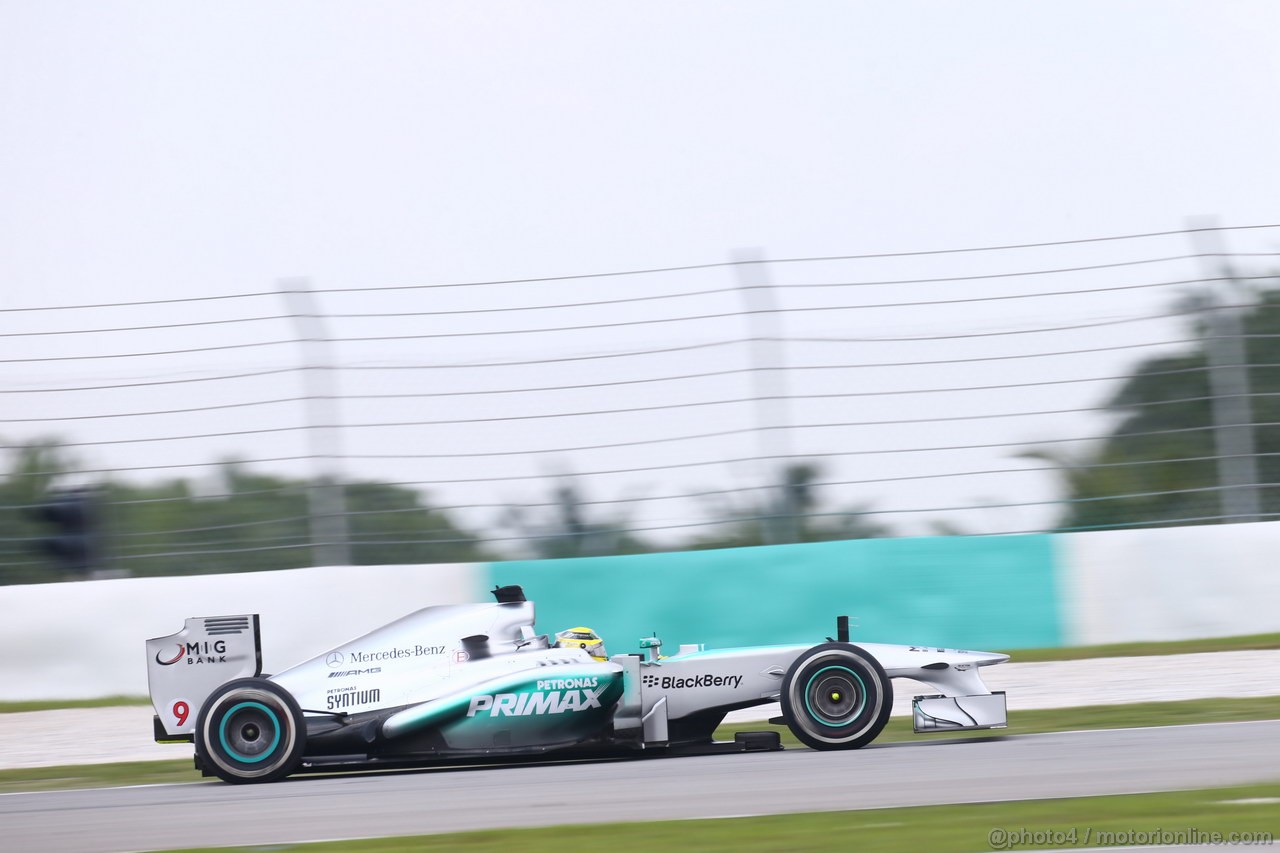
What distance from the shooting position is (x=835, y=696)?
6352 mm

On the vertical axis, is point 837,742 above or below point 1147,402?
below

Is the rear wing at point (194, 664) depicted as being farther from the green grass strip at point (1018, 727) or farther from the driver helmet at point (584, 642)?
the driver helmet at point (584, 642)

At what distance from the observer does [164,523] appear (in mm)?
9438

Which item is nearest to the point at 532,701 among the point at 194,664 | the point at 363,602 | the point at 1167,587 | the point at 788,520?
the point at 194,664

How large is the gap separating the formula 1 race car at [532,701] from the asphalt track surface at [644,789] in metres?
0.12

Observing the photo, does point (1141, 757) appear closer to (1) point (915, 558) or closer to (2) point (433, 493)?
(1) point (915, 558)

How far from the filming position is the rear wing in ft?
22.1

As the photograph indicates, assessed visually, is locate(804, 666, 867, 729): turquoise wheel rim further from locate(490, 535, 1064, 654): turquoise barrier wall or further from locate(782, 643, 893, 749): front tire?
locate(490, 535, 1064, 654): turquoise barrier wall

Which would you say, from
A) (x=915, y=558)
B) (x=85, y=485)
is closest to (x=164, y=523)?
(x=85, y=485)

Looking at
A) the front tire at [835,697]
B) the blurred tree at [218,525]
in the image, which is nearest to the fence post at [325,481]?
the blurred tree at [218,525]

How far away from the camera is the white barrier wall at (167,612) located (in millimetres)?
9203

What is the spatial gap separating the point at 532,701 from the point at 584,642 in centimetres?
54

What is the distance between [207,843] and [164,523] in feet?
16.4

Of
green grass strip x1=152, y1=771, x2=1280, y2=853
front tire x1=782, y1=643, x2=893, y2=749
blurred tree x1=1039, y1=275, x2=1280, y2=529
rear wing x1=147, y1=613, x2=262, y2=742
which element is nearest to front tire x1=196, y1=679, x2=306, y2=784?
rear wing x1=147, y1=613, x2=262, y2=742
